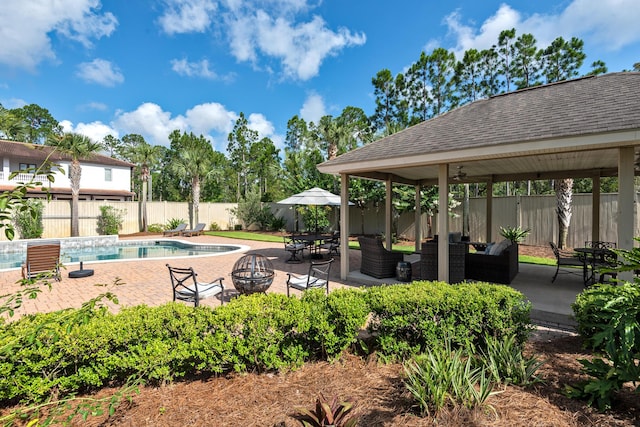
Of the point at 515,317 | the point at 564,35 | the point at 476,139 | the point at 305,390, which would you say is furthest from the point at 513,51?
the point at 305,390

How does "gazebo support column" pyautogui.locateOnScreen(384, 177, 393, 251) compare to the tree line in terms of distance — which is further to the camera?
the tree line

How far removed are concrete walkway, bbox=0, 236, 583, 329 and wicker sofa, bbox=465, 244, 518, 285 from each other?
0.36m

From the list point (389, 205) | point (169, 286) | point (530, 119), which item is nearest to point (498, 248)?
point (530, 119)

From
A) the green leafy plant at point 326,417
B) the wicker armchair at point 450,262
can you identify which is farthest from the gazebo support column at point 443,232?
the green leafy plant at point 326,417

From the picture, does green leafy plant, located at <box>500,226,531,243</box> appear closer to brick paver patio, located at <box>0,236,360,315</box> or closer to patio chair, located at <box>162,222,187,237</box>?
brick paver patio, located at <box>0,236,360,315</box>

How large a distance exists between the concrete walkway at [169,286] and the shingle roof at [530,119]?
3256mm

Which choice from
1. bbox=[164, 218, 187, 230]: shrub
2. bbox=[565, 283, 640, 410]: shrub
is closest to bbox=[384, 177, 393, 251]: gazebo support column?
bbox=[565, 283, 640, 410]: shrub

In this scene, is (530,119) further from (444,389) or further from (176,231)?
(176,231)

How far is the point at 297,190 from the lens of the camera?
23328 millimetres

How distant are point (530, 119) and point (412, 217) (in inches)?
509

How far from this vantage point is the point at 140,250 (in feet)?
54.4

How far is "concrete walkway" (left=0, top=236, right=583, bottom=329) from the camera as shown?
6.06 metres

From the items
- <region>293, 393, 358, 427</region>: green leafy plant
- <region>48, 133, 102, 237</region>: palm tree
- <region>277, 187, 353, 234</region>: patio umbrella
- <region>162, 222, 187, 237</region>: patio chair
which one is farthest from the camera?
<region>162, 222, 187, 237</region>: patio chair

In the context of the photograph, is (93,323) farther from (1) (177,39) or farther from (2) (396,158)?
(1) (177,39)
